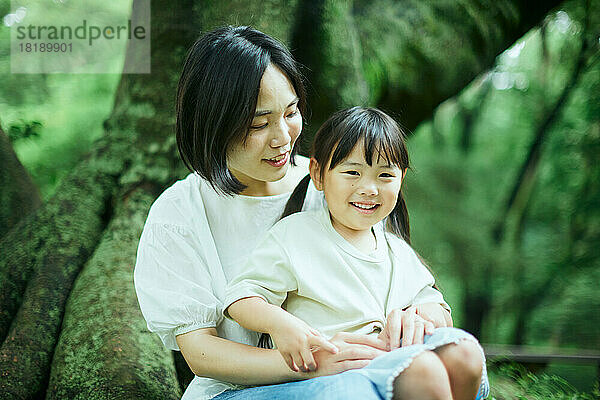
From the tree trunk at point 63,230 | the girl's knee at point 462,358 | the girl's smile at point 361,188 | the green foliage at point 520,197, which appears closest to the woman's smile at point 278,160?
the girl's smile at point 361,188

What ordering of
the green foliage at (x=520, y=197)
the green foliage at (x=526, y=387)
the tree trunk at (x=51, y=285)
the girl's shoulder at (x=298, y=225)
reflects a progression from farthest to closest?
the green foliage at (x=520, y=197) < the green foliage at (x=526, y=387) < the tree trunk at (x=51, y=285) < the girl's shoulder at (x=298, y=225)

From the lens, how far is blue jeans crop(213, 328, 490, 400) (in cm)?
122

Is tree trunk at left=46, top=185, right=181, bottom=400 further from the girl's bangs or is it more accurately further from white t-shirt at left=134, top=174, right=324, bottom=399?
the girl's bangs

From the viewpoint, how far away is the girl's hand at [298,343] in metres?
1.34

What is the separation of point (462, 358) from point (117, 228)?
1.57 meters

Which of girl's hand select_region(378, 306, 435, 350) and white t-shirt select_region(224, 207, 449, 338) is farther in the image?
white t-shirt select_region(224, 207, 449, 338)

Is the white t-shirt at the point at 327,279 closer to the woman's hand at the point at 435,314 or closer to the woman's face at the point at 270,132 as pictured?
the woman's hand at the point at 435,314

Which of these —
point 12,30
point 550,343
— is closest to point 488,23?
point 12,30

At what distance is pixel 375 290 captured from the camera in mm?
1555

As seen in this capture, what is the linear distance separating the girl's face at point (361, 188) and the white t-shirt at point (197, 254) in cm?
21

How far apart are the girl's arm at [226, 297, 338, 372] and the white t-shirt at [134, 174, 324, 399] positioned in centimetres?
18

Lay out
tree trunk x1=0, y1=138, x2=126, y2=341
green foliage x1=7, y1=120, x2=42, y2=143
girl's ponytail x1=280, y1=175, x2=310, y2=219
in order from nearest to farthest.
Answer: girl's ponytail x1=280, y1=175, x2=310, y2=219, tree trunk x1=0, y1=138, x2=126, y2=341, green foliage x1=7, y1=120, x2=42, y2=143

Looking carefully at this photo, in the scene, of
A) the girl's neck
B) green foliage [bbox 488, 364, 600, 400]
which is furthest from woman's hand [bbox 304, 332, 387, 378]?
green foliage [bbox 488, 364, 600, 400]

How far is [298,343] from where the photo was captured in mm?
1338
